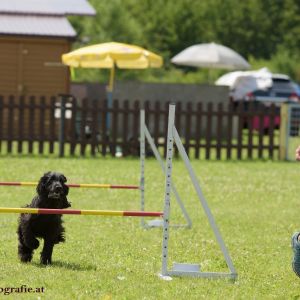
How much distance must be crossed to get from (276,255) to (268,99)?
2431 centimetres

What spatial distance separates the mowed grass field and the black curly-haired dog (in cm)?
14

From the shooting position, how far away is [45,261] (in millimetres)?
8320

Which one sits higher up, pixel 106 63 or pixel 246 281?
pixel 106 63

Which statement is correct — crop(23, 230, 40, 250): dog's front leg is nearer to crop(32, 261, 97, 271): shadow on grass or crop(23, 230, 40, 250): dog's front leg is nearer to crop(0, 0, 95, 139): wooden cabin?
crop(32, 261, 97, 271): shadow on grass

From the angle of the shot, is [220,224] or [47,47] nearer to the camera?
[220,224]

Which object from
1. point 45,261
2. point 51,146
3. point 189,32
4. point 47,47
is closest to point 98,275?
point 45,261

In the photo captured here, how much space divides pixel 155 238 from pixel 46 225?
227cm

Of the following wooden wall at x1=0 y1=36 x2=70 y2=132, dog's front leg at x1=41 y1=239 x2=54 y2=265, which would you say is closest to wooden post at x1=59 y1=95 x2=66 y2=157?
wooden wall at x1=0 y1=36 x2=70 y2=132

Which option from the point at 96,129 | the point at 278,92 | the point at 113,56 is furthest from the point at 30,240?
the point at 278,92

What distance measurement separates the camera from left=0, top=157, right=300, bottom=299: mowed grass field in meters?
7.37

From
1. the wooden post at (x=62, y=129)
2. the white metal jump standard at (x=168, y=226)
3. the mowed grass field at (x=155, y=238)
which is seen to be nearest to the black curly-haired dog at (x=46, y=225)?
the mowed grass field at (x=155, y=238)

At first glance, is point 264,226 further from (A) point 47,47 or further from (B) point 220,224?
(A) point 47,47

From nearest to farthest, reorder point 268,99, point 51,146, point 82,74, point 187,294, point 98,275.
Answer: point 187,294, point 98,275, point 51,146, point 268,99, point 82,74

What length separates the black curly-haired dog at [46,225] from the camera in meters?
8.30
